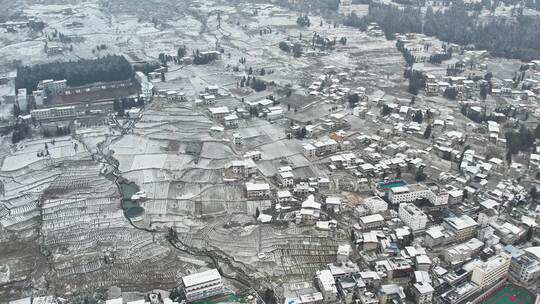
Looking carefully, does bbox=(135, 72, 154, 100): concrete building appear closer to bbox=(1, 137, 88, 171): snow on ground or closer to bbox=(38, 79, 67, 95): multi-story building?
bbox=(38, 79, 67, 95): multi-story building

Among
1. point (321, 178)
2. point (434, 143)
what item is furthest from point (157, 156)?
point (434, 143)

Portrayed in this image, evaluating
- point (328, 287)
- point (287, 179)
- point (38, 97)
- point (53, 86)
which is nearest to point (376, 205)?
point (287, 179)

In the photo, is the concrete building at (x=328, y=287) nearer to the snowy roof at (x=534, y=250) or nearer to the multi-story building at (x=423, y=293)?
the multi-story building at (x=423, y=293)

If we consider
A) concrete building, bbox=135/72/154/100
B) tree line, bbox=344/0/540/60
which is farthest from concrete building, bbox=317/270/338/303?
tree line, bbox=344/0/540/60

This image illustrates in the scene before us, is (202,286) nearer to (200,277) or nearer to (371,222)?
(200,277)

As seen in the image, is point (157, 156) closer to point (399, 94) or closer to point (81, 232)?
point (81, 232)

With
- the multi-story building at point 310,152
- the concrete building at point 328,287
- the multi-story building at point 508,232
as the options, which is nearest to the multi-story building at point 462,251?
the multi-story building at point 508,232
